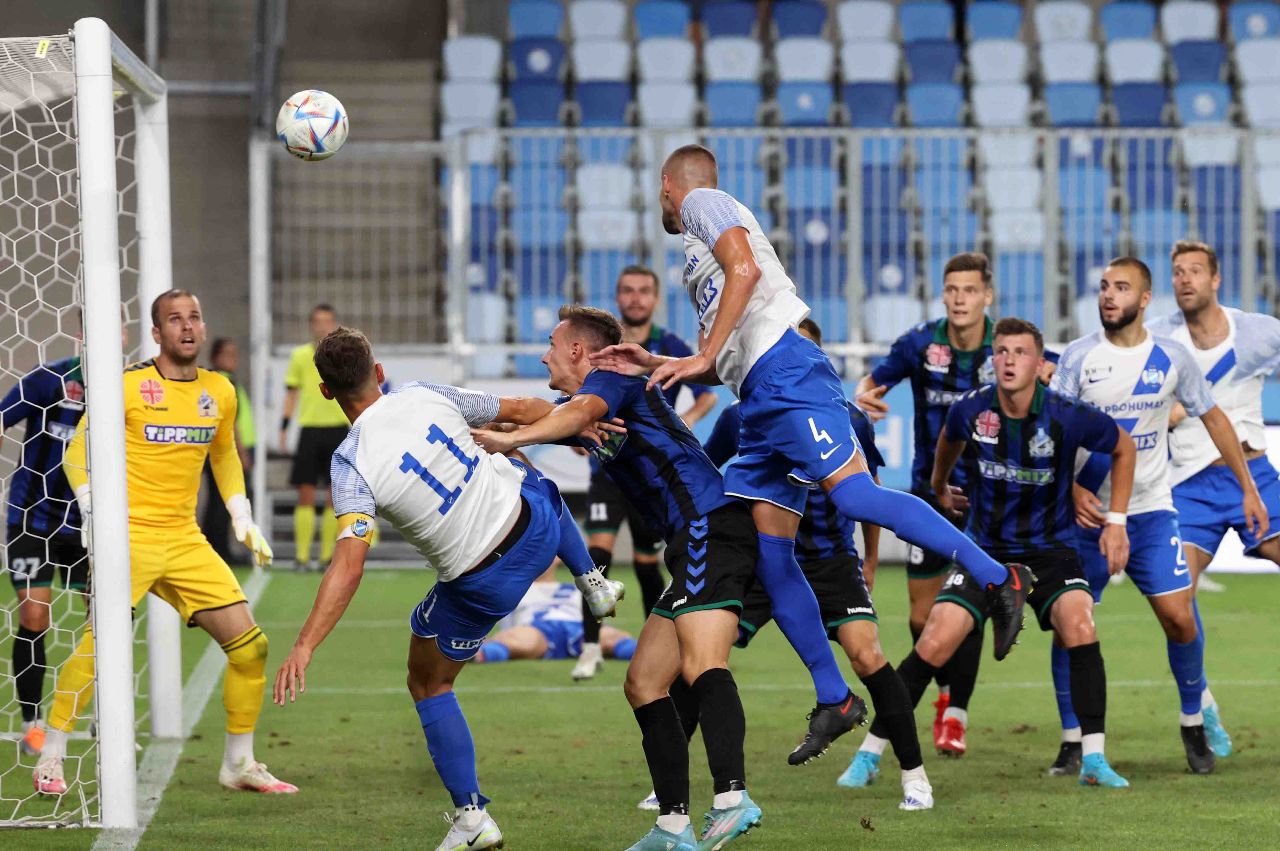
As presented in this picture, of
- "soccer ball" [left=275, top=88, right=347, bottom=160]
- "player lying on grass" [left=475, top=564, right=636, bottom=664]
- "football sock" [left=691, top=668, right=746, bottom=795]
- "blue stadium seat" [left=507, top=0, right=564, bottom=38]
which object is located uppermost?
"blue stadium seat" [left=507, top=0, right=564, bottom=38]

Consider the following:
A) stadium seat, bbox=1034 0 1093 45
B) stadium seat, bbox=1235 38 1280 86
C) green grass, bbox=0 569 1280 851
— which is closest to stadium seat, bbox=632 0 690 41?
stadium seat, bbox=1034 0 1093 45

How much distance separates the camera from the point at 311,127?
6.78 meters

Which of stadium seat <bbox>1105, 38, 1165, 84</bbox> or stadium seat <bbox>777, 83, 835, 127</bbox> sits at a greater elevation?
stadium seat <bbox>1105, 38, 1165, 84</bbox>

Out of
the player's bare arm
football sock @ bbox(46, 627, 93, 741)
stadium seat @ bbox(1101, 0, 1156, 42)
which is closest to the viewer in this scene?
the player's bare arm

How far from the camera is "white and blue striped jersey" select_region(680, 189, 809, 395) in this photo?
5.63 metres

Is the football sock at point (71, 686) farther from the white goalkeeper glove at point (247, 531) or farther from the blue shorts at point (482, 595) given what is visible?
the blue shorts at point (482, 595)

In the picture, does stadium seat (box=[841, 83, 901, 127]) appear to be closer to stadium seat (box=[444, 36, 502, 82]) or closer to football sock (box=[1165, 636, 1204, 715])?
stadium seat (box=[444, 36, 502, 82])

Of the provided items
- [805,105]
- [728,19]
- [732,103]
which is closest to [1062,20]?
[805,105]

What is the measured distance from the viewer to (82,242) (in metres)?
5.90

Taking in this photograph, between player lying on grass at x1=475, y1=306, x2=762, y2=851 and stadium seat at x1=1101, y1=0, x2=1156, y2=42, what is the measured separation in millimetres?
15607

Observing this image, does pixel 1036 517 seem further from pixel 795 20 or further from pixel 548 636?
pixel 795 20

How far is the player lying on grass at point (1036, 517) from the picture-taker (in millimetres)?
6527

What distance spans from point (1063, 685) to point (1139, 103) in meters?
13.1

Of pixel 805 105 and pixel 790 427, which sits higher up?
pixel 805 105
